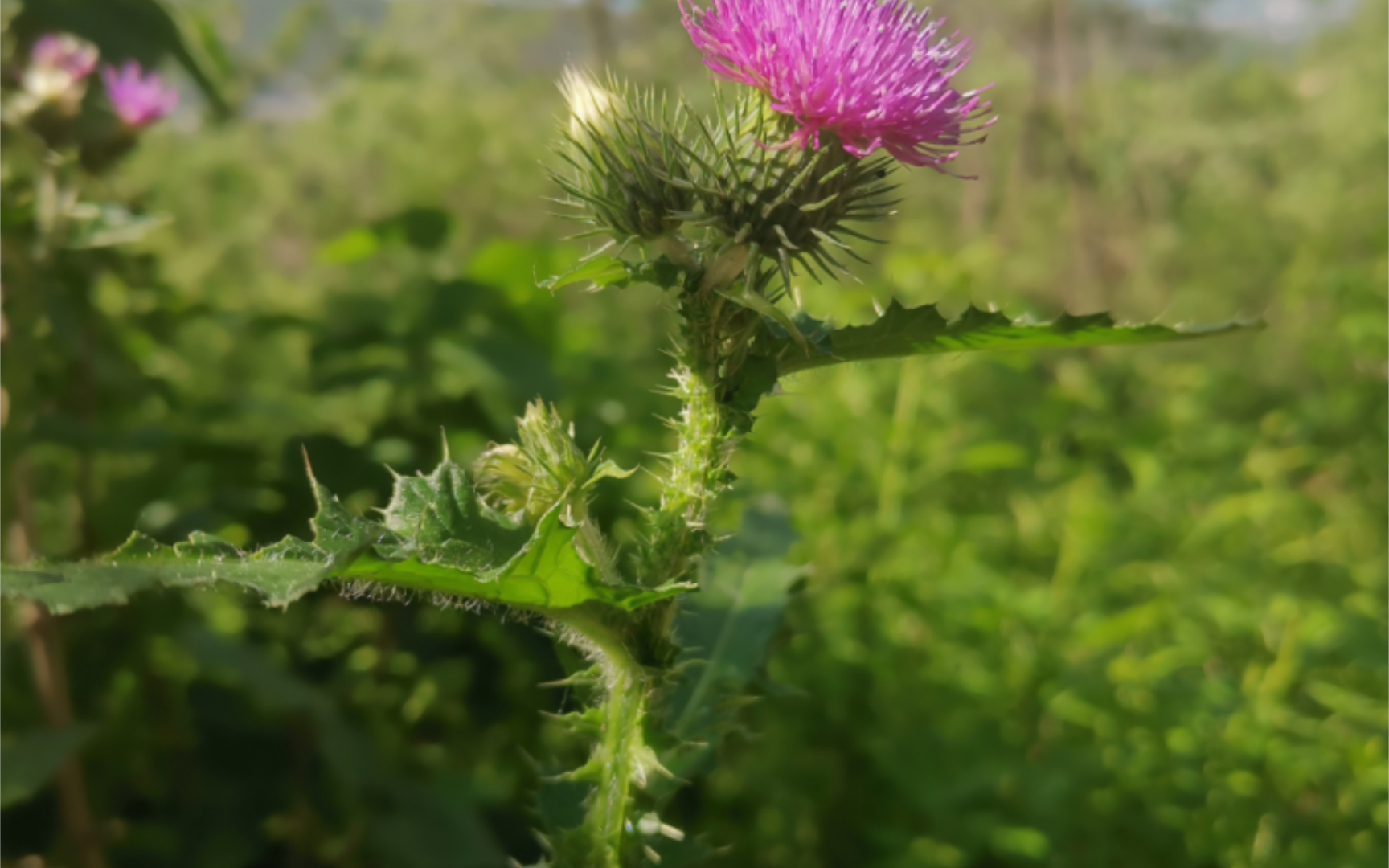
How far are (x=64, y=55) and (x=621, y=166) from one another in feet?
5.33

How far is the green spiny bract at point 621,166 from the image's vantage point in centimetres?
107

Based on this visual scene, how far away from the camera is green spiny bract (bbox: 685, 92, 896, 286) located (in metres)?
1.07

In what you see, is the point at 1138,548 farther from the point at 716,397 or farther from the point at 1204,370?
the point at 716,397

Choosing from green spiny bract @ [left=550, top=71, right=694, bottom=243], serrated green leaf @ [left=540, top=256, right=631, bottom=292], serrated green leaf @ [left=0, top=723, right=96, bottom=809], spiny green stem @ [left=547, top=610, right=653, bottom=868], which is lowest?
serrated green leaf @ [left=0, top=723, right=96, bottom=809]

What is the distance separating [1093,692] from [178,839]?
1.90 meters

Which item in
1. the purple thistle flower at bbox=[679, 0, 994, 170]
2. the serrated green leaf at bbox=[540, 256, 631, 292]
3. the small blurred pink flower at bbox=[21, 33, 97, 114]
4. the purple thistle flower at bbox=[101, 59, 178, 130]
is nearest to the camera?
the serrated green leaf at bbox=[540, 256, 631, 292]

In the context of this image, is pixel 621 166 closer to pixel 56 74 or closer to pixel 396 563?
pixel 396 563

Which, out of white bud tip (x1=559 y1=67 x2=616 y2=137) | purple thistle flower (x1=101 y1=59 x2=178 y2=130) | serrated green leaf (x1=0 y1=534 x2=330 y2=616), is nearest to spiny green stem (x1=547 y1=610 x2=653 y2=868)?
serrated green leaf (x1=0 y1=534 x2=330 y2=616)

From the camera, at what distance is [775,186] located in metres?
1.10

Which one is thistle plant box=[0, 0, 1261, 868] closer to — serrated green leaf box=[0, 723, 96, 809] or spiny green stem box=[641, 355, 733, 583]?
spiny green stem box=[641, 355, 733, 583]

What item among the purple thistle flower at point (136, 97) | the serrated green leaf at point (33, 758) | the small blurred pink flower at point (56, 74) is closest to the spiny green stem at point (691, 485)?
the serrated green leaf at point (33, 758)

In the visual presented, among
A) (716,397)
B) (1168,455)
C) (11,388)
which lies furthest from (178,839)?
(1168,455)

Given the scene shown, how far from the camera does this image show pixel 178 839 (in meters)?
2.08

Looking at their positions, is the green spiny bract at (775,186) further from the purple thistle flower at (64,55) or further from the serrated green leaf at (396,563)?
the purple thistle flower at (64,55)
